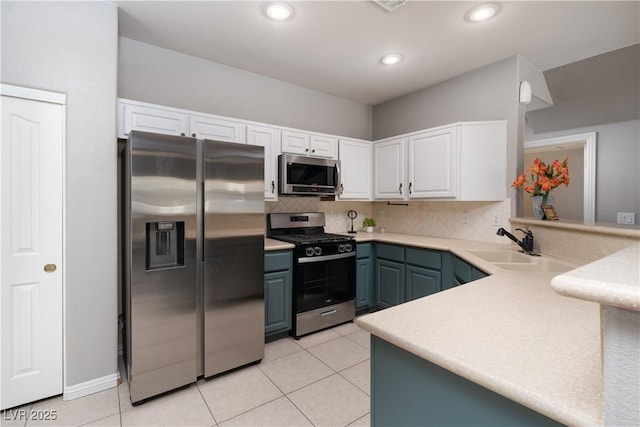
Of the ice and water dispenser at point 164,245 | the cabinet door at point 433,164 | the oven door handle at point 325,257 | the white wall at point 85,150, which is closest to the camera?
the white wall at point 85,150

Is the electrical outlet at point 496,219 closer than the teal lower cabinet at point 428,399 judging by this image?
No

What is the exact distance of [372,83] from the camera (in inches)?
138

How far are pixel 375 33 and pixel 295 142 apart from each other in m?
1.25

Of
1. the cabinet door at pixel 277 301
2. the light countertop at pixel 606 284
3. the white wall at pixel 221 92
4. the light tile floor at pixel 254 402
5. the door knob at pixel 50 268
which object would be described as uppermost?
the white wall at pixel 221 92

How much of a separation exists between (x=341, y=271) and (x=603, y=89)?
3.43m

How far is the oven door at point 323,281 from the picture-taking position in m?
2.81

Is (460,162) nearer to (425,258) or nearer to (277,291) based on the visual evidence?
(425,258)

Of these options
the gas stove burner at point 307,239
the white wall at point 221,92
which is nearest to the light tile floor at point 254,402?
the gas stove burner at point 307,239

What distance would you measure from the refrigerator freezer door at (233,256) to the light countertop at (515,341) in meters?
1.45

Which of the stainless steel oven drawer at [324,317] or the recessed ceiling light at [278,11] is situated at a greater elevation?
the recessed ceiling light at [278,11]

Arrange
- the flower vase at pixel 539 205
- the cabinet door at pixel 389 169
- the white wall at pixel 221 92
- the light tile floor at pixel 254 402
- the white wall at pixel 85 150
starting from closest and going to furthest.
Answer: the light tile floor at pixel 254 402 → the white wall at pixel 85 150 → the flower vase at pixel 539 205 → the white wall at pixel 221 92 → the cabinet door at pixel 389 169

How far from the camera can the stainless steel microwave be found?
9.82 ft

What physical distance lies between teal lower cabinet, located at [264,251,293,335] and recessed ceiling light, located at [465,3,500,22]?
2381 mm

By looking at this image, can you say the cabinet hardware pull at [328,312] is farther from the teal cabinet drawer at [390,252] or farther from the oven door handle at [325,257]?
the teal cabinet drawer at [390,252]
